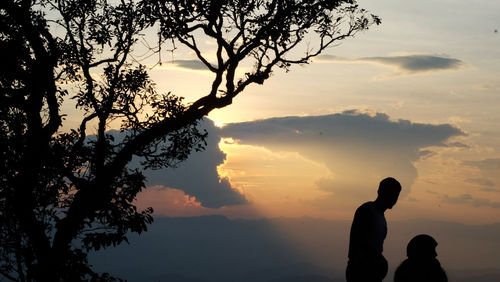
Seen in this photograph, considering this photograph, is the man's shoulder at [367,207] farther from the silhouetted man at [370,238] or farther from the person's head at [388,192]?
the person's head at [388,192]

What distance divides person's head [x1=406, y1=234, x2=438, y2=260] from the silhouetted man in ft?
3.92

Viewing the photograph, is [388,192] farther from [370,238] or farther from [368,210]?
[370,238]

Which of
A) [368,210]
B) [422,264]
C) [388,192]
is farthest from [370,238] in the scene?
[422,264]

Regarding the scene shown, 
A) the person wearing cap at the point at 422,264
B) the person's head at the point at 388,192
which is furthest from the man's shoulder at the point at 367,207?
the person wearing cap at the point at 422,264

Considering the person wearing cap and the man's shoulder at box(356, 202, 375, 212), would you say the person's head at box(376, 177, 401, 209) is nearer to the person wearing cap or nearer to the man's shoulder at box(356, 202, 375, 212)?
the man's shoulder at box(356, 202, 375, 212)

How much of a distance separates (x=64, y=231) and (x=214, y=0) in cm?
824

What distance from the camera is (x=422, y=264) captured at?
18.7 feet

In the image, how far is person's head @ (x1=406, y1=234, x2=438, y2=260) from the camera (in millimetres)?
5676

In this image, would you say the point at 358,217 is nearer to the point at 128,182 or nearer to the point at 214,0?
the point at 214,0

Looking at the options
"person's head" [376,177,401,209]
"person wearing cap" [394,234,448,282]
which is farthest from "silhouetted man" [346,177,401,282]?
"person wearing cap" [394,234,448,282]

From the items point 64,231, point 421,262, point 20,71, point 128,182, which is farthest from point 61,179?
point 421,262

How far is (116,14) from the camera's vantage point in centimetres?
1875

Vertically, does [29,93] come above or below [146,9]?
below

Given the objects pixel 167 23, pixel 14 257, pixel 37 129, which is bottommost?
pixel 14 257
